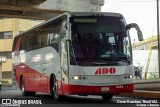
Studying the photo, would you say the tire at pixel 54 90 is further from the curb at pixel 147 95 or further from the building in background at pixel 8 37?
the building in background at pixel 8 37

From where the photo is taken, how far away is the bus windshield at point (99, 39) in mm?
15305

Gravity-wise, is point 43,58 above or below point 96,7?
below

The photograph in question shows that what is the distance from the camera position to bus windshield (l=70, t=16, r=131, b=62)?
15.3 metres

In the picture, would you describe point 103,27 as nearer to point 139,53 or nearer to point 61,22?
point 61,22

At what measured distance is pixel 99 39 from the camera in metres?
15.5

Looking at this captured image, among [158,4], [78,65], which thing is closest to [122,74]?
[78,65]

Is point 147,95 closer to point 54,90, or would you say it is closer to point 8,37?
point 54,90

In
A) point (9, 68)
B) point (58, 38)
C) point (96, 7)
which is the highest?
point (96, 7)

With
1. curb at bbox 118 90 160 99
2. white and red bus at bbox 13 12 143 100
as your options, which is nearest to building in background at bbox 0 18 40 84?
curb at bbox 118 90 160 99

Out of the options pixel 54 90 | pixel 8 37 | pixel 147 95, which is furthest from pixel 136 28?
pixel 8 37

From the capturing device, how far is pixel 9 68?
70.8 metres

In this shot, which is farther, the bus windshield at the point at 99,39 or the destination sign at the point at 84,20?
the destination sign at the point at 84,20

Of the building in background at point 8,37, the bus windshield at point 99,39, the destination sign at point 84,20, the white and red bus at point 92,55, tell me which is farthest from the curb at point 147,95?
the building in background at point 8,37

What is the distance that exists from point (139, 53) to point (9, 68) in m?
22.0
